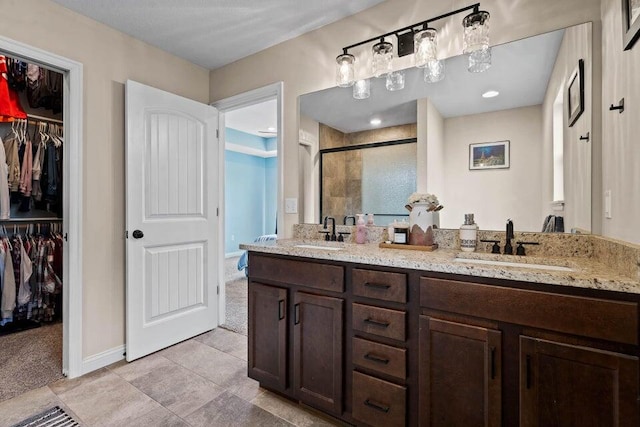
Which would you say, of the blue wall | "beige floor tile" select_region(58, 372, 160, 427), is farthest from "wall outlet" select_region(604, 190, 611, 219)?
the blue wall

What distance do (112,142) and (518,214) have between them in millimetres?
2788

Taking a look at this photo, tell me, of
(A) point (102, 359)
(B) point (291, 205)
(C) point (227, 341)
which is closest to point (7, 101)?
(A) point (102, 359)

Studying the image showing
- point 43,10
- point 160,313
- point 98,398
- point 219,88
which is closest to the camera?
point 98,398

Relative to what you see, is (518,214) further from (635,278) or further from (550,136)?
(635,278)

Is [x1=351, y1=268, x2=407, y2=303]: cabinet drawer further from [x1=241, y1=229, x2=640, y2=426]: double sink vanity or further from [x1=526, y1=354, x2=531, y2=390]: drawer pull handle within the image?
[x1=526, y1=354, x2=531, y2=390]: drawer pull handle

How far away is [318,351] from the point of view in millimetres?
1657

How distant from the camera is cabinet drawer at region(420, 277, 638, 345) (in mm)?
992

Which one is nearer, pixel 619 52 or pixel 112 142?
pixel 619 52

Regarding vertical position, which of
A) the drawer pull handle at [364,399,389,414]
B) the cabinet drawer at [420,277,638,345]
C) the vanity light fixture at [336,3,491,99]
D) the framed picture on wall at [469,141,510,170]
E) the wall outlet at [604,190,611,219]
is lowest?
the drawer pull handle at [364,399,389,414]

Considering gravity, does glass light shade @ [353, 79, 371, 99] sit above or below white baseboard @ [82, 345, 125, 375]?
above

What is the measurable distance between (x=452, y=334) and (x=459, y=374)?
16 centimetres

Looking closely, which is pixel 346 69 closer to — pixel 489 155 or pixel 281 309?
pixel 489 155

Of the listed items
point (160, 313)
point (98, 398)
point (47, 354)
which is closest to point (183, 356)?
point (160, 313)

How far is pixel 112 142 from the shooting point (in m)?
2.38
